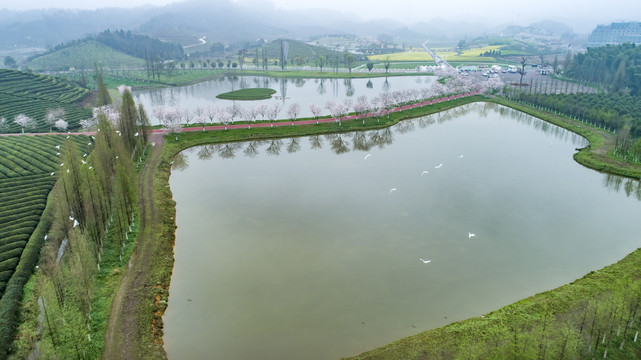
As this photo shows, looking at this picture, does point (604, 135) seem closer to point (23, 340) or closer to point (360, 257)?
point (360, 257)

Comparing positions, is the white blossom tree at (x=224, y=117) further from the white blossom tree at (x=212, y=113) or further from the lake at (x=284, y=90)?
the lake at (x=284, y=90)

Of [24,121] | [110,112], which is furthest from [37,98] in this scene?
[110,112]

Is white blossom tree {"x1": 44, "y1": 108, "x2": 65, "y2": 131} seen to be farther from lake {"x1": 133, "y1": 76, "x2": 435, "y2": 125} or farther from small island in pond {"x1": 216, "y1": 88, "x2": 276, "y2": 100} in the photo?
small island in pond {"x1": 216, "y1": 88, "x2": 276, "y2": 100}

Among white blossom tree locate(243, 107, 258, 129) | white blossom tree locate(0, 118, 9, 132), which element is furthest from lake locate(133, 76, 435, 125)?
white blossom tree locate(0, 118, 9, 132)

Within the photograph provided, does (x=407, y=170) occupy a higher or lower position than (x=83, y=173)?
lower

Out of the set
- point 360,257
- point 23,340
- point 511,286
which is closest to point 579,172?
point 511,286

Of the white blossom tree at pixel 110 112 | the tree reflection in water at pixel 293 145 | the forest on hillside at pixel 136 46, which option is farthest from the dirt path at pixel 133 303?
the forest on hillside at pixel 136 46
